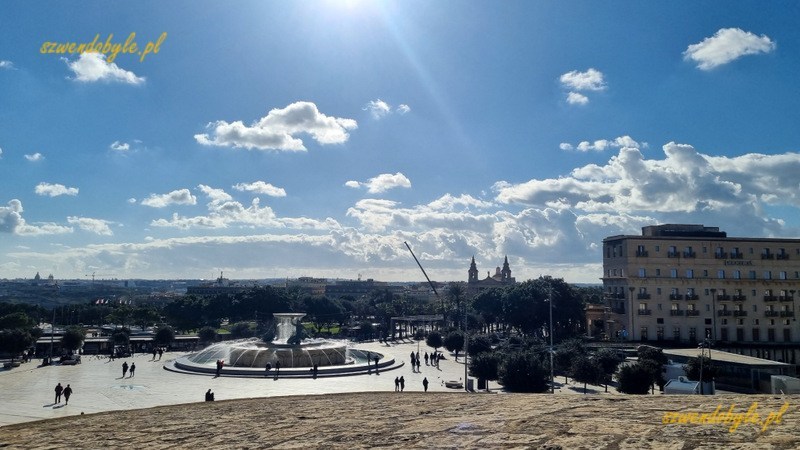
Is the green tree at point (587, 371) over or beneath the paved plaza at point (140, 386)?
over

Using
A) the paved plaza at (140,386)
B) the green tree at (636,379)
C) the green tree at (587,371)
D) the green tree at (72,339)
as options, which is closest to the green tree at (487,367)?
the paved plaza at (140,386)

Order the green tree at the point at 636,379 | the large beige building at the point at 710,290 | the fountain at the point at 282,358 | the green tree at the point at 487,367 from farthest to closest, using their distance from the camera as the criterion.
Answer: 1. the large beige building at the point at 710,290
2. the fountain at the point at 282,358
3. the green tree at the point at 487,367
4. the green tree at the point at 636,379

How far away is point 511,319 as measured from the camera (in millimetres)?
71438

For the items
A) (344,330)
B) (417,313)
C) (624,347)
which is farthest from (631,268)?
(417,313)

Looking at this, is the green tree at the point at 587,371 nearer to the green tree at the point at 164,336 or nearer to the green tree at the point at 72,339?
the green tree at the point at 164,336

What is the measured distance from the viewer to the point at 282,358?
44875 mm

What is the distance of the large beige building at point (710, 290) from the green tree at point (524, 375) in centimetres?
3070

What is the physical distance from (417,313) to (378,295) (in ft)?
132

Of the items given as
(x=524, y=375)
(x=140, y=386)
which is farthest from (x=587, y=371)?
(x=140, y=386)

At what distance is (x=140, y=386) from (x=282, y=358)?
39.5 feet

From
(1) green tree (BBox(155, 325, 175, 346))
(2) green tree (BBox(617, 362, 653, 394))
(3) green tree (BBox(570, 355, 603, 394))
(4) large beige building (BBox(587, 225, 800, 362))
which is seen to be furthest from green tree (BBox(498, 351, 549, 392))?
(1) green tree (BBox(155, 325, 175, 346))

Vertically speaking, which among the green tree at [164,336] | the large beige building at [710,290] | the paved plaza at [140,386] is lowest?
the paved plaza at [140,386]

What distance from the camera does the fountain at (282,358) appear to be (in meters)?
42.3

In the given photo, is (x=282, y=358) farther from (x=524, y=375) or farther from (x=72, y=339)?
(x=72, y=339)
